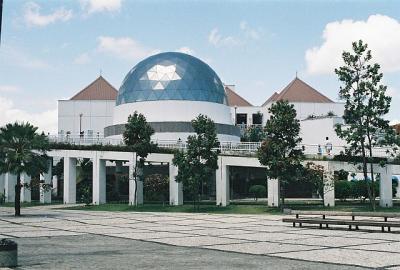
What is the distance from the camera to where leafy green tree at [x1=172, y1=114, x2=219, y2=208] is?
42.7 m

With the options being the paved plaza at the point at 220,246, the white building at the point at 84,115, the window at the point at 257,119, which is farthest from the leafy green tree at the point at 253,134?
the paved plaza at the point at 220,246

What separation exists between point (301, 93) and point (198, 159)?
247 feet

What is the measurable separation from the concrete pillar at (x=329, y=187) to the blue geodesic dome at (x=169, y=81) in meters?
29.8

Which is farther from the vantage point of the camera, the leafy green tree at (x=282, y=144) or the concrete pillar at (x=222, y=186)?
the concrete pillar at (x=222, y=186)

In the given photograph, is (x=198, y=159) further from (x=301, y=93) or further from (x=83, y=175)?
(x=301, y=93)

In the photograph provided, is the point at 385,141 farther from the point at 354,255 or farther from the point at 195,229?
the point at 354,255

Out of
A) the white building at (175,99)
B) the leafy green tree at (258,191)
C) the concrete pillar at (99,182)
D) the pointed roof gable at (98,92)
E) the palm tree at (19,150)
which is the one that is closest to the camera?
the palm tree at (19,150)

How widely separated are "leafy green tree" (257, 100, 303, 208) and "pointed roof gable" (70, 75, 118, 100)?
238 feet

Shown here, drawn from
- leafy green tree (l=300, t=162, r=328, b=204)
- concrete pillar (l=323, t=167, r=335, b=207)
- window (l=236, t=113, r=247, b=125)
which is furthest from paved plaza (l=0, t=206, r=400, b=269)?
window (l=236, t=113, r=247, b=125)

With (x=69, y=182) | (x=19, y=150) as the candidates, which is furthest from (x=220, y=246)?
(x=69, y=182)

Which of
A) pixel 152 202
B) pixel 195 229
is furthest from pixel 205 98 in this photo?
pixel 195 229

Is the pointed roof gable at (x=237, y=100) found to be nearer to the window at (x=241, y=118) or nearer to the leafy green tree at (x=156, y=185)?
the window at (x=241, y=118)

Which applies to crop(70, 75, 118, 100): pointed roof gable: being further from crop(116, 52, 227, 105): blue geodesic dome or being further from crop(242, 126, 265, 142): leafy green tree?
crop(116, 52, 227, 105): blue geodesic dome

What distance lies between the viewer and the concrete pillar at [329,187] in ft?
143
